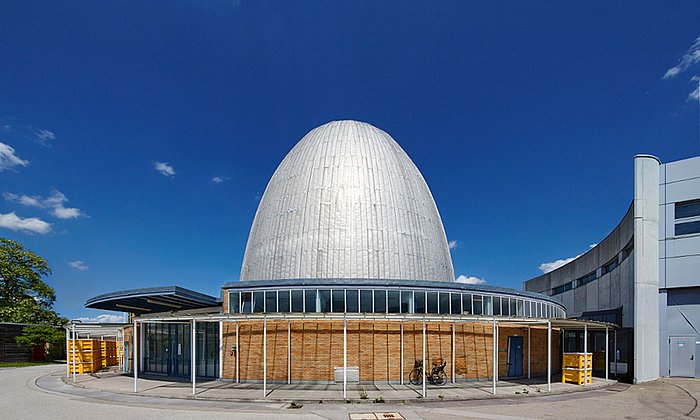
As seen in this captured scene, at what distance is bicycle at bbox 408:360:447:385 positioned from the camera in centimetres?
2011

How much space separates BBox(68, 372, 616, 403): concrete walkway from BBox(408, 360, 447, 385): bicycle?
0.42 metres

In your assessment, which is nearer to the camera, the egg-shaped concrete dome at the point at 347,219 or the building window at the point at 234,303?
the building window at the point at 234,303

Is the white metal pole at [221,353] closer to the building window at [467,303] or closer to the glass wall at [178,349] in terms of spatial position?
the glass wall at [178,349]

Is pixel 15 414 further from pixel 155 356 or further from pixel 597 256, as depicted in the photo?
pixel 597 256

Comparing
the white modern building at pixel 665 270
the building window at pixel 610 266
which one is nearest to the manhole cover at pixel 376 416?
the white modern building at pixel 665 270

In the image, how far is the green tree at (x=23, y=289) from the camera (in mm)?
40906

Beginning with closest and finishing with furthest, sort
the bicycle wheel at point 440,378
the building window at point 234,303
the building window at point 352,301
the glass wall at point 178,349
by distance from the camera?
the bicycle wheel at point 440,378
the building window at point 352,301
the building window at point 234,303
the glass wall at point 178,349

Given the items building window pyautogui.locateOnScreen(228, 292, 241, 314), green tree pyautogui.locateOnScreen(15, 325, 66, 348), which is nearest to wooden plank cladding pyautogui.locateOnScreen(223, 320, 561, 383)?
building window pyautogui.locateOnScreen(228, 292, 241, 314)

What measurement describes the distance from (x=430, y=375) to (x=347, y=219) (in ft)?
34.9

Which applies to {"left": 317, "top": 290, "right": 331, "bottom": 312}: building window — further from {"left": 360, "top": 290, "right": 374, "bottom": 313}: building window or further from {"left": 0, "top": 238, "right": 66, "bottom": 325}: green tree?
{"left": 0, "top": 238, "right": 66, "bottom": 325}: green tree

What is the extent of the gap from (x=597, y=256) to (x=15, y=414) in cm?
4247

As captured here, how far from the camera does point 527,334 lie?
2423cm

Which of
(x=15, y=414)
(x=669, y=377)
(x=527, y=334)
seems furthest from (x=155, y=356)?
(x=669, y=377)

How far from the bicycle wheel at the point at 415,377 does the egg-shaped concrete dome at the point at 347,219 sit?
6.56 m
